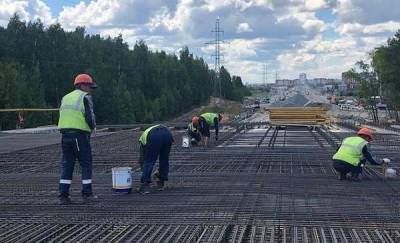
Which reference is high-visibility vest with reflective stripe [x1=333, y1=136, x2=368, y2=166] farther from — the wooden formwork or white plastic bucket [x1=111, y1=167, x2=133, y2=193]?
the wooden formwork

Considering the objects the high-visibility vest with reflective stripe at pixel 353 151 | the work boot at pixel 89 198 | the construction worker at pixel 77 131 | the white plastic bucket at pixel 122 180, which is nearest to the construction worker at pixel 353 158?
the high-visibility vest with reflective stripe at pixel 353 151

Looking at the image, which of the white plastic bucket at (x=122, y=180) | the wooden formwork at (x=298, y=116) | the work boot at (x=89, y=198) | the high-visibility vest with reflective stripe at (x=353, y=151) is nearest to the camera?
the work boot at (x=89, y=198)

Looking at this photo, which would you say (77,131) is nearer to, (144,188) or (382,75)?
(144,188)

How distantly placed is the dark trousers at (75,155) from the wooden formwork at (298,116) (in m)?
20.7

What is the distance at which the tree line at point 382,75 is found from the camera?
41.4 meters

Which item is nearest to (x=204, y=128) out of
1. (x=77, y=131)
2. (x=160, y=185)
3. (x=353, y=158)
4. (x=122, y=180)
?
(x=353, y=158)

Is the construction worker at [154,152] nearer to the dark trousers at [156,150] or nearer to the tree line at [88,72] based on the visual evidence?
the dark trousers at [156,150]

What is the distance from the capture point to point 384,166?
37.3 ft

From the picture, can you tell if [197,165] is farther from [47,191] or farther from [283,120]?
[283,120]

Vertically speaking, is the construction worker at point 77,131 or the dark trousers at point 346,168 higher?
the construction worker at point 77,131

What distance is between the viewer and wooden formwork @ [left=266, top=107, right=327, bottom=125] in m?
27.9

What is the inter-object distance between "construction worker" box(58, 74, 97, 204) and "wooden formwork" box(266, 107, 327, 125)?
20.7 meters

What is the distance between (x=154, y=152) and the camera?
29.6ft

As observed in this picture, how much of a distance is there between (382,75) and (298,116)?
57.7 feet
